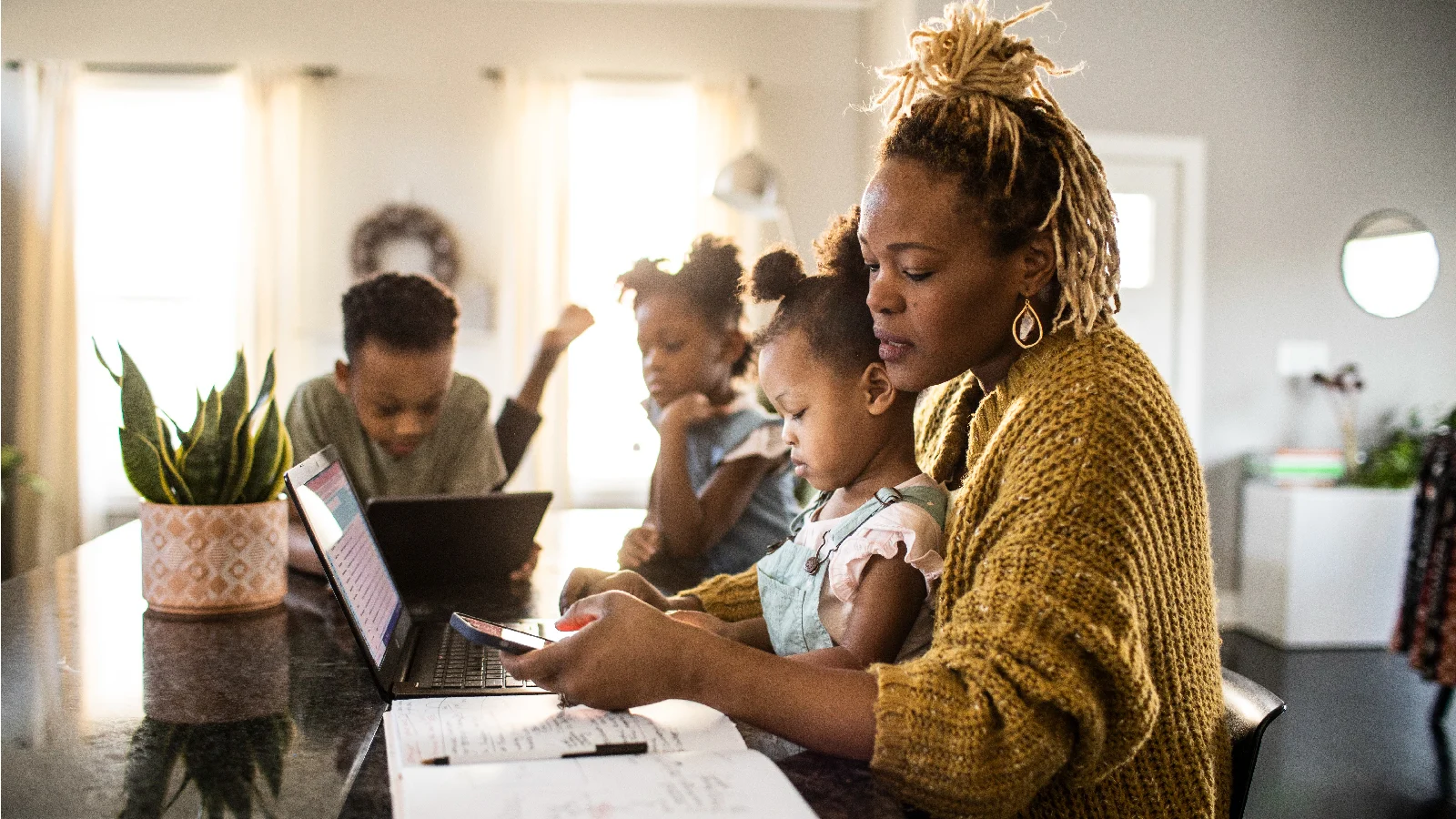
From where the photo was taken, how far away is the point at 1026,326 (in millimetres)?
1008

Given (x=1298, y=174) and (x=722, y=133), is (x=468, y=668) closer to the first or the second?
(x=722, y=133)

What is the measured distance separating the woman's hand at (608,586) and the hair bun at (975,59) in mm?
652

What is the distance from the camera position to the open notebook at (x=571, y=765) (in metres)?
0.70

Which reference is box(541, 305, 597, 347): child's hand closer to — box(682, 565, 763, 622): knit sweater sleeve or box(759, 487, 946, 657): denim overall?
box(682, 565, 763, 622): knit sweater sleeve

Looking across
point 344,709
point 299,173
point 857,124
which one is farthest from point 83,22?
point 344,709

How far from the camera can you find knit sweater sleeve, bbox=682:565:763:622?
129 centimetres

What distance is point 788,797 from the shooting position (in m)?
0.72

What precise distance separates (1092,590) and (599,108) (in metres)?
5.13

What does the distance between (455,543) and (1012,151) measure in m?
1.02

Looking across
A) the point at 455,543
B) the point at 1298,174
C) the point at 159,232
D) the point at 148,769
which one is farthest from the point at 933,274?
the point at 159,232

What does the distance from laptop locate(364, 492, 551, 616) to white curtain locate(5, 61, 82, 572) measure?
14.9 feet

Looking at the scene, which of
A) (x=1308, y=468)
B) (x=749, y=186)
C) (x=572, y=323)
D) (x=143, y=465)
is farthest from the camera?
(x=1308, y=468)

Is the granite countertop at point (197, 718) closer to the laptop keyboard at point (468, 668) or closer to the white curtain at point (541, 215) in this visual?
the laptop keyboard at point (468, 668)

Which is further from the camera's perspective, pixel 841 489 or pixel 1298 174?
pixel 1298 174
